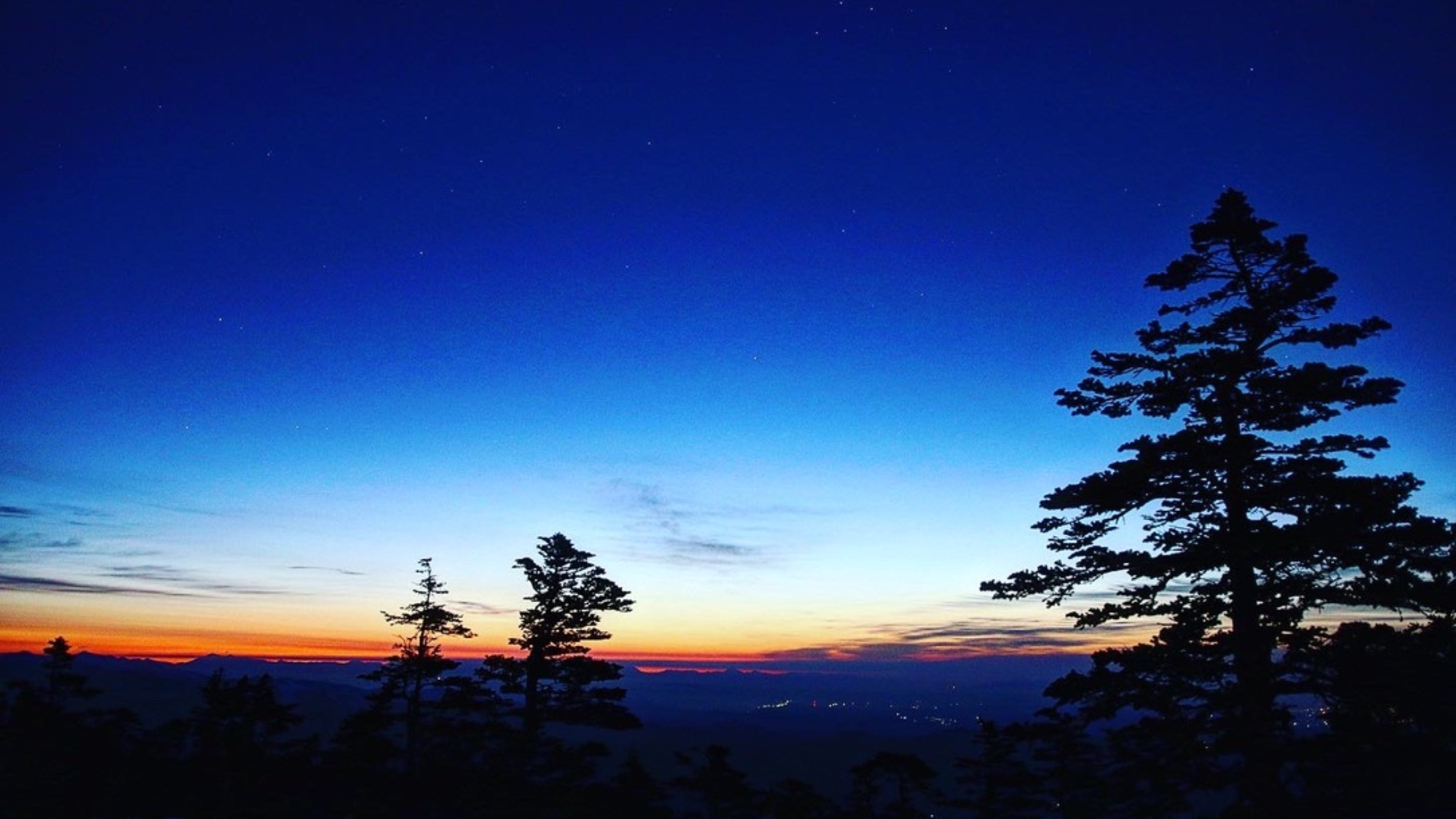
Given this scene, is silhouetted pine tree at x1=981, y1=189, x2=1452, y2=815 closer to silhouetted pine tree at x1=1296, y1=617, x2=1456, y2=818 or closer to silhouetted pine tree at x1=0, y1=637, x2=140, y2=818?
silhouetted pine tree at x1=1296, y1=617, x2=1456, y2=818

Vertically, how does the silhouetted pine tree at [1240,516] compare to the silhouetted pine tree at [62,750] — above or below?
above

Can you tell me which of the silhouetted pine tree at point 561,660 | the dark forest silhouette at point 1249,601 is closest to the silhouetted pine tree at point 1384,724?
the dark forest silhouette at point 1249,601

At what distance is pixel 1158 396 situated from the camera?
47.6 feet

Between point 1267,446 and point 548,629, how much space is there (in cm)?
2592

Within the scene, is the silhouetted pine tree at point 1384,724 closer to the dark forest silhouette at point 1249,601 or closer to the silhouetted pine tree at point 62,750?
the dark forest silhouette at point 1249,601

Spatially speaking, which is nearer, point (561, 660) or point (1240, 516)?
point (1240, 516)

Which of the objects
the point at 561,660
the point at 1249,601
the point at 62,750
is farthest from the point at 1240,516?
the point at 62,750

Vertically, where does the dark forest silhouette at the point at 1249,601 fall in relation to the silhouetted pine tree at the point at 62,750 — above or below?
above

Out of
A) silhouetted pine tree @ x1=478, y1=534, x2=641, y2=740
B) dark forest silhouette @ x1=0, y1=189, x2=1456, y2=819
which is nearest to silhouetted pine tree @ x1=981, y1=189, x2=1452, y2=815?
dark forest silhouette @ x1=0, y1=189, x2=1456, y2=819

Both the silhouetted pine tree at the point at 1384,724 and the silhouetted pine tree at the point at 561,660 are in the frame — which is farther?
the silhouetted pine tree at the point at 561,660

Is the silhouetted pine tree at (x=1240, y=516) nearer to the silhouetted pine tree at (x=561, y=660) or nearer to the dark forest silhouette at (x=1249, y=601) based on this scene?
the dark forest silhouette at (x=1249, y=601)

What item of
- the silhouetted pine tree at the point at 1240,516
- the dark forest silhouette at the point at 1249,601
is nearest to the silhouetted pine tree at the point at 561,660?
the dark forest silhouette at the point at 1249,601

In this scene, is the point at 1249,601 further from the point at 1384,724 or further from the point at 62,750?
the point at 62,750

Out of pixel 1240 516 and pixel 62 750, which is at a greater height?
pixel 1240 516
